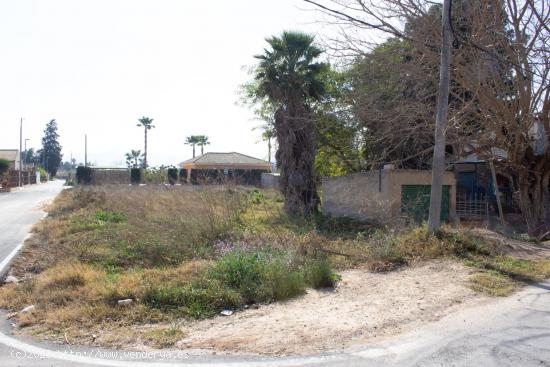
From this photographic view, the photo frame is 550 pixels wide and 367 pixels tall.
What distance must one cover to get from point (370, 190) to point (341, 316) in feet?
41.0

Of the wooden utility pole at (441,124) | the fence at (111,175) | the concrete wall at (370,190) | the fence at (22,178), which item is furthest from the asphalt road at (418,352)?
the fence at (22,178)

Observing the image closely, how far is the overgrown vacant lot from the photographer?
629cm

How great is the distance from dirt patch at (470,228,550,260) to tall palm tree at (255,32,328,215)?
1115cm

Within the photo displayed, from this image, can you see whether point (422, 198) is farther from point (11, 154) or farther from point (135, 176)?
point (11, 154)

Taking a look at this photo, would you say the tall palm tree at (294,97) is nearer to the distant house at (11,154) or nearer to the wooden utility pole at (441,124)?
the wooden utility pole at (441,124)

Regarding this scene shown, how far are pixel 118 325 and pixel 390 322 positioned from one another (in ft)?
10.7

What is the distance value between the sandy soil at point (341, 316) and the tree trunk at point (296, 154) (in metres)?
14.0

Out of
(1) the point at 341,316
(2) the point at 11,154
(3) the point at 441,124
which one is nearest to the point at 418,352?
(1) the point at 341,316

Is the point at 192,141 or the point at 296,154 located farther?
the point at 192,141

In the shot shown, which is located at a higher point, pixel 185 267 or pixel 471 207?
pixel 471 207

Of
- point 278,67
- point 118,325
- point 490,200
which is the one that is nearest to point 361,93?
point 278,67

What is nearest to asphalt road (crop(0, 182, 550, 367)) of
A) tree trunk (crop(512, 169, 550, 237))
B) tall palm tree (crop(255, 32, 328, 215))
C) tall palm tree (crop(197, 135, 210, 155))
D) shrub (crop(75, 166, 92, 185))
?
tree trunk (crop(512, 169, 550, 237))

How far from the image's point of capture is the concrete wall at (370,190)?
17.1m

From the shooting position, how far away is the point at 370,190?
18203 millimetres
